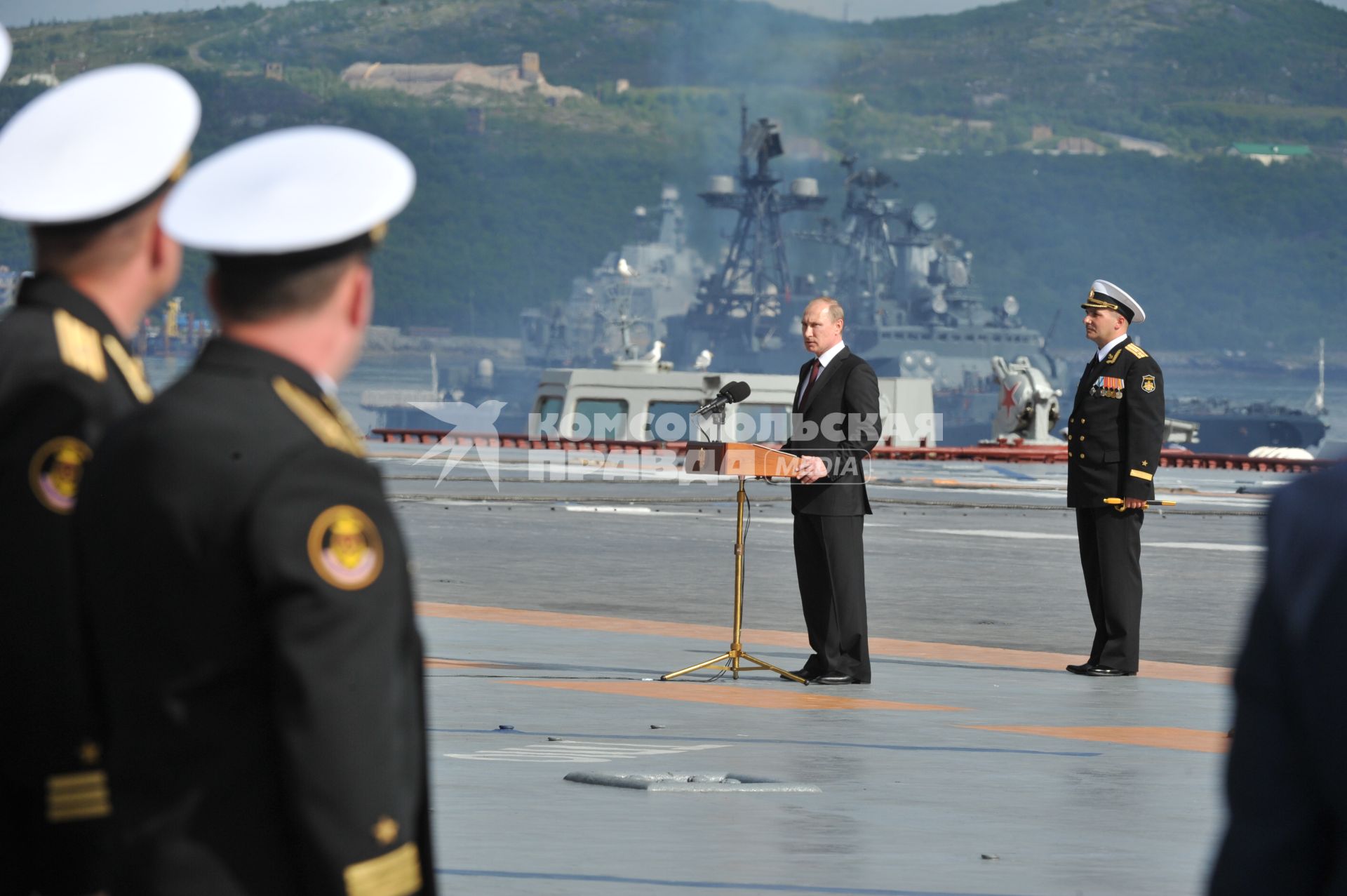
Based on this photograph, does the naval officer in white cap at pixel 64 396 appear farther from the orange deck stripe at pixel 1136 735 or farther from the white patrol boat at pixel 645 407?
the white patrol boat at pixel 645 407

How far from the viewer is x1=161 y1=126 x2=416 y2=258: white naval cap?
2.24 meters

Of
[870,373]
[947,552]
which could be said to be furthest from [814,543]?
[947,552]

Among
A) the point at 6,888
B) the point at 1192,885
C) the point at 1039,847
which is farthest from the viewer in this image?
the point at 1039,847

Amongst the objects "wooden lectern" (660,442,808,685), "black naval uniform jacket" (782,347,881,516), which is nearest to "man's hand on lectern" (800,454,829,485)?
"wooden lectern" (660,442,808,685)

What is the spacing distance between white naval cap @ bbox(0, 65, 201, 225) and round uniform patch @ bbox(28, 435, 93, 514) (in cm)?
34

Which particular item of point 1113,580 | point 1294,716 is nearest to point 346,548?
point 1294,716

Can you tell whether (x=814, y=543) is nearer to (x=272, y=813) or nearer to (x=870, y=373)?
(x=870, y=373)

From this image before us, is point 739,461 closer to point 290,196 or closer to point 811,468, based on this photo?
point 811,468

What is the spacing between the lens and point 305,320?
7.49 feet

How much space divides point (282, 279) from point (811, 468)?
7088mm

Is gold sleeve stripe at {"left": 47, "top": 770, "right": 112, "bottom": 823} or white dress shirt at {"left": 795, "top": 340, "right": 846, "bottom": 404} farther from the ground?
white dress shirt at {"left": 795, "top": 340, "right": 846, "bottom": 404}

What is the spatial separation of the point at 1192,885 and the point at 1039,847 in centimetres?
56

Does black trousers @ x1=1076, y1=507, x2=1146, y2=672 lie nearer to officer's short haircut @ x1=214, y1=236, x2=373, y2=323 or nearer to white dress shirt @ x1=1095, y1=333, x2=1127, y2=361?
white dress shirt @ x1=1095, y1=333, x2=1127, y2=361

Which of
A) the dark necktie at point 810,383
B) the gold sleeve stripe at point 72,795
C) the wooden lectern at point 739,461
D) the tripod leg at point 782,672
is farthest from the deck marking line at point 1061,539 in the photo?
the gold sleeve stripe at point 72,795
